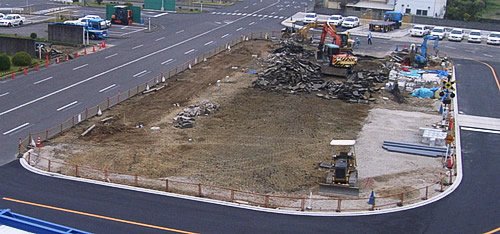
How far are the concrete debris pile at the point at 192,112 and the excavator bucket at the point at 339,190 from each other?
11.4m

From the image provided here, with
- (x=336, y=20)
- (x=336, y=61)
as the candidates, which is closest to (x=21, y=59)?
(x=336, y=61)

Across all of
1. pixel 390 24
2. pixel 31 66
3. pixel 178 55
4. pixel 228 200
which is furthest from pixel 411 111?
pixel 390 24

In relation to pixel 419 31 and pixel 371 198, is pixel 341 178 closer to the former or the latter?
pixel 371 198

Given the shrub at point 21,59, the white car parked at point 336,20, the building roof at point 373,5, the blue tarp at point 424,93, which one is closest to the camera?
the blue tarp at point 424,93

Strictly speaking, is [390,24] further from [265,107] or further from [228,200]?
[228,200]

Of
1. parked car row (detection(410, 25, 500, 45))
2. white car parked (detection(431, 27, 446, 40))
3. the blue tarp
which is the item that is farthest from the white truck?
white car parked (detection(431, 27, 446, 40))

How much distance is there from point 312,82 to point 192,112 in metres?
11.9

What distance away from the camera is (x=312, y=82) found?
45.4 metres

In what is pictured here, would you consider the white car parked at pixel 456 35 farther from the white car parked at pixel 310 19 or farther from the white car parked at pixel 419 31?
the white car parked at pixel 310 19

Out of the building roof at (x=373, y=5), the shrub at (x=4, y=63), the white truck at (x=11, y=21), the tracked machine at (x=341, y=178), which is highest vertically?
the building roof at (x=373, y=5)

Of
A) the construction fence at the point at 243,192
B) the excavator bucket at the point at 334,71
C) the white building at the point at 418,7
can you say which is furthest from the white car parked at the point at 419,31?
the construction fence at the point at 243,192

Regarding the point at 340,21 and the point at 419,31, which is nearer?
the point at 419,31

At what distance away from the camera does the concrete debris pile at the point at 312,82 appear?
139ft

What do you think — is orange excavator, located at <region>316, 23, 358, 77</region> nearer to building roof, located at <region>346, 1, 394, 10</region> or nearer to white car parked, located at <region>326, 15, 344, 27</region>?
white car parked, located at <region>326, 15, 344, 27</region>
